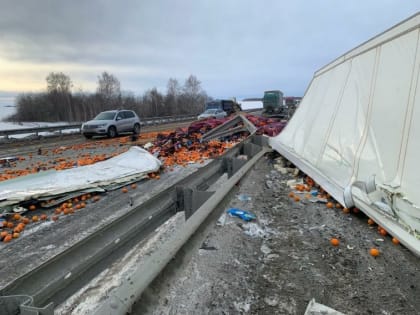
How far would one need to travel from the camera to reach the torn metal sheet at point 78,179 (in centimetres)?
596

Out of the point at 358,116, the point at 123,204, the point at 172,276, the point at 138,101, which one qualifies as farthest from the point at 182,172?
the point at 138,101

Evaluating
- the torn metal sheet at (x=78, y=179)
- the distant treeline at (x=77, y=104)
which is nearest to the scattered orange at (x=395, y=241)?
the torn metal sheet at (x=78, y=179)

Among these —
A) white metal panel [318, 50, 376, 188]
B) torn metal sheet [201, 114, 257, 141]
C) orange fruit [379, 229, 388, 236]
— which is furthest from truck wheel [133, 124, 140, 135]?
orange fruit [379, 229, 388, 236]

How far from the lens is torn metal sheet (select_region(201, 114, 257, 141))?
13.4 metres

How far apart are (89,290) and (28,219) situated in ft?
10.2

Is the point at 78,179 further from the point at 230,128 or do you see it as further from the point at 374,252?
the point at 230,128

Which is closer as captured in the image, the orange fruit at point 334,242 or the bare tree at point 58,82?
the orange fruit at point 334,242

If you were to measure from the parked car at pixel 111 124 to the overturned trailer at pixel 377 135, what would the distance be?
646 inches

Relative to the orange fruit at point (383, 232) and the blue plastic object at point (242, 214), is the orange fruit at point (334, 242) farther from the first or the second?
the blue plastic object at point (242, 214)

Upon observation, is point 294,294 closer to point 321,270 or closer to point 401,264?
point 321,270

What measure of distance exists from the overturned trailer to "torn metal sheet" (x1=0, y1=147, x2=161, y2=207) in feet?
15.1

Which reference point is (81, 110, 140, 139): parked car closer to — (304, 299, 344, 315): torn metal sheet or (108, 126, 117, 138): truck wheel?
(108, 126, 117, 138): truck wheel

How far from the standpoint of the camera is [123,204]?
604 centimetres

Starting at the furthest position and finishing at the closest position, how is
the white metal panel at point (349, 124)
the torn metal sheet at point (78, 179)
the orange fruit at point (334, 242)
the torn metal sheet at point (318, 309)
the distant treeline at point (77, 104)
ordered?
the distant treeline at point (77, 104)
the torn metal sheet at point (78, 179)
the white metal panel at point (349, 124)
the orange fruit at point (334, 242)
the torn metal sheet at point (318, 309)
